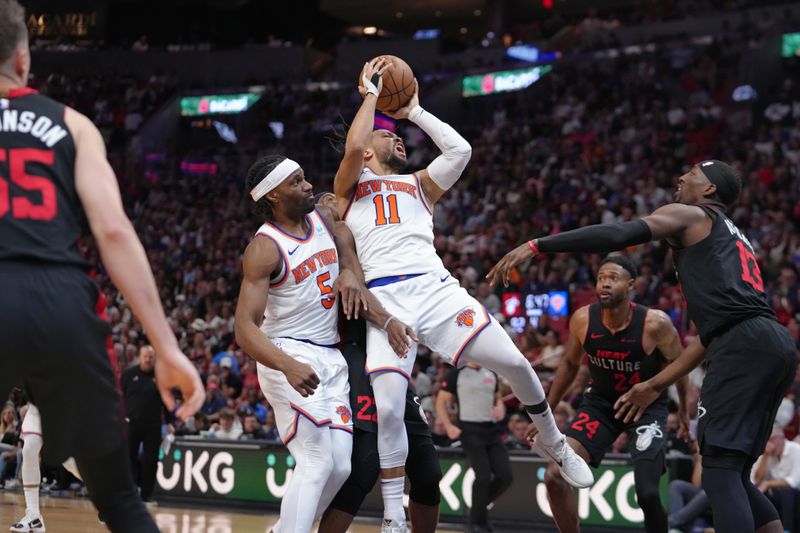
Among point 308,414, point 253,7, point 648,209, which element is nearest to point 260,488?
point 308,414

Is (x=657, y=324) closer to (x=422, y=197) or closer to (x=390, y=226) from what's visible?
(x=422, y=197)

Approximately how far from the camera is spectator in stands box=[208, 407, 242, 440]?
12.9 meters

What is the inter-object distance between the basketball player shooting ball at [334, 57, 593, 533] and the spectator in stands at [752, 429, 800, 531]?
405 centimetres

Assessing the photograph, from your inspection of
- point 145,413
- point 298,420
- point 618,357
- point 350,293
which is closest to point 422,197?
point 350,293

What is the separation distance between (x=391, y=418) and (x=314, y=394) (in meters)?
0.45

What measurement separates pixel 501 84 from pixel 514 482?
16141mm

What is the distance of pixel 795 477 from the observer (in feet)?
29.9

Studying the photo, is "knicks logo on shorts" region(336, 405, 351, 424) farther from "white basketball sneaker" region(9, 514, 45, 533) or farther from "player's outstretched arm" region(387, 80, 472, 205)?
"white basketball sneaker" region(9, 514, 45, 533)

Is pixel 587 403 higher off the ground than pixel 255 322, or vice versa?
pixel 255 322

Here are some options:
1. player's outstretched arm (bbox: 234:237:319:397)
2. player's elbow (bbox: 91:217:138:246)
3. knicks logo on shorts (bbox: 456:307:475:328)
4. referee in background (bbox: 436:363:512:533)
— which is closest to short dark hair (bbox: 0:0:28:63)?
player's elbow (bbox: 91:217:138:246)

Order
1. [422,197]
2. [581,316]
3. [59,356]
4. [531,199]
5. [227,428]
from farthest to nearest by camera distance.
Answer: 1. [531,199]
2. [227,428]
3. [581,316]
4. [422,197]
5. [59,356]

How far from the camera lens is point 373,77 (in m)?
5.75

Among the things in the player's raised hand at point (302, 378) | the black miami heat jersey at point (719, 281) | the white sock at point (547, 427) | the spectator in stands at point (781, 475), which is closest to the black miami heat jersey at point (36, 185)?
the player's raised hand at point (302, 378)

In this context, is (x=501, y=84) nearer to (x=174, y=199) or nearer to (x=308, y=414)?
(x=174, y=199)
